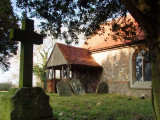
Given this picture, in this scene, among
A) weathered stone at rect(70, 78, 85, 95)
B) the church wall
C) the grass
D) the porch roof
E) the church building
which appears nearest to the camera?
the grass

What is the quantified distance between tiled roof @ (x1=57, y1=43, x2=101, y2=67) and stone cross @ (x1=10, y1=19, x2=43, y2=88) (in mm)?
9857

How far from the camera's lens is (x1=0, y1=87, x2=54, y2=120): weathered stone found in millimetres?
3299

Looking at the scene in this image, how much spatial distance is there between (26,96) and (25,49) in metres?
1.14

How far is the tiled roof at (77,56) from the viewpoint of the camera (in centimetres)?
1445

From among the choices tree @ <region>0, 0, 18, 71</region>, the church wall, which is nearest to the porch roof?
the church wall

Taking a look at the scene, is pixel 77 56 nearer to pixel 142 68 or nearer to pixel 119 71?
pixel 119 71

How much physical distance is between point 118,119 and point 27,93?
2.56 metres

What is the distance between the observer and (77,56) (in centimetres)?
1555

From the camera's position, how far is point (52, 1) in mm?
6633

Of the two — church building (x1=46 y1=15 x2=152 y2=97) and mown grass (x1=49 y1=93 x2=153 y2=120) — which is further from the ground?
church building (x1=46 y1=15 x2=152 y2=97)

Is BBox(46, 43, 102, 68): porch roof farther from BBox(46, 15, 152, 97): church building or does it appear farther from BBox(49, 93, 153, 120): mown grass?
BBox(49, 93, 153, 120): mown grass

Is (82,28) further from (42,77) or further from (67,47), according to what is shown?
(42,77)

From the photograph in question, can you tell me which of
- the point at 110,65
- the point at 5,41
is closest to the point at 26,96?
the point at 110,65

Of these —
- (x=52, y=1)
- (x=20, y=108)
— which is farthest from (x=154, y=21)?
(x=52, y=1)
